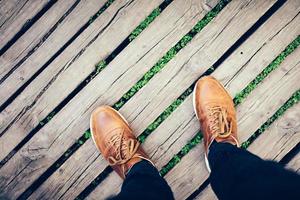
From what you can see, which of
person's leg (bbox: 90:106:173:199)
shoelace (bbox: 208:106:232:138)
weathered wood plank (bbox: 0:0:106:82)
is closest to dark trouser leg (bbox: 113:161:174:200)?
person's leg (bbox: 90:106:173:199)

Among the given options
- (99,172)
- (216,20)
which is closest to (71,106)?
(99,172)

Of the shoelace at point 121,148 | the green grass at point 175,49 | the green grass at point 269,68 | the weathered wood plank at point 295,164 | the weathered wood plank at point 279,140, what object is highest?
the green grass at point 175,49

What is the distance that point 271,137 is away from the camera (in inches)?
71.3

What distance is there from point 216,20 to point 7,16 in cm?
116

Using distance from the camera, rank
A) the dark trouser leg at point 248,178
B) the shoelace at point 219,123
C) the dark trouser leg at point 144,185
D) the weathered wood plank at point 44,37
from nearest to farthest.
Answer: the dark trouser leg at point 248,178, the dark trouser leg at point 144,185, the shoelace at point 219,123, the weathered wood plank at point 44,37

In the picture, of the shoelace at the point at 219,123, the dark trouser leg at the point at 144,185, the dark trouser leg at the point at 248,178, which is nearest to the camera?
the dark trouser leg at the point at 248,178

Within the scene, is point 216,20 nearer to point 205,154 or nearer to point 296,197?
point 205,154

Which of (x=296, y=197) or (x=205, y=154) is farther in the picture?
(x=205, y=154)

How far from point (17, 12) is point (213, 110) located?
1.22 m

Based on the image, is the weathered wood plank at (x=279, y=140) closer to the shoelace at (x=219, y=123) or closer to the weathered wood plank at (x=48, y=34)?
the shoelace at (x=219, y=123)

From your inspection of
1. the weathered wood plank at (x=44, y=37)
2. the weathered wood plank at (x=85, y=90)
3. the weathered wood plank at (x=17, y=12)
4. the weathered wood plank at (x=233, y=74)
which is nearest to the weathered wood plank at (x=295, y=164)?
the weathered wood plank at (x=233, y=74)

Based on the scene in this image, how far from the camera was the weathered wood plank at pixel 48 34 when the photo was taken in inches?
72.6

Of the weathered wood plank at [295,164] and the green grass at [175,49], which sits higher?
the green grass at [175,49]

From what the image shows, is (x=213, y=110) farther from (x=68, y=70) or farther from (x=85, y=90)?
A: (x=68, y=70)
